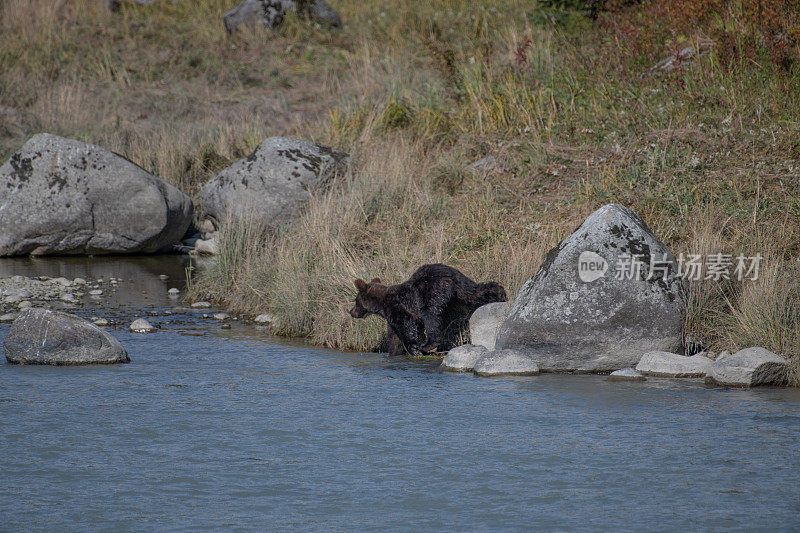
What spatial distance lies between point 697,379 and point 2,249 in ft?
33.7

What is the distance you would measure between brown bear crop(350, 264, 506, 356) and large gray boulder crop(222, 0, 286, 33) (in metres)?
15.6

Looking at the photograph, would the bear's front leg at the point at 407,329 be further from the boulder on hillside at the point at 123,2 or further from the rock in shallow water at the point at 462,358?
the boulder on hillside at the point at 123,2

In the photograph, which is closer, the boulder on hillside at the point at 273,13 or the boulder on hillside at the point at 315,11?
the boulder on hillside at the point at 273,13

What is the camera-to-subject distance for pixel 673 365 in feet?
22.5

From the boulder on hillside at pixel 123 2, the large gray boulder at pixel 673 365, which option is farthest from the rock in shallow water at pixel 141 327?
the boulder on hillside at pixel 123 2

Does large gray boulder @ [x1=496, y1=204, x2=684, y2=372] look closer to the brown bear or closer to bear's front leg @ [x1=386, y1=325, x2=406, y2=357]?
the brown bear

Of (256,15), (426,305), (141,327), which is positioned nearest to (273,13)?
(256,15)

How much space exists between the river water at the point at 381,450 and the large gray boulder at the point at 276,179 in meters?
5.17

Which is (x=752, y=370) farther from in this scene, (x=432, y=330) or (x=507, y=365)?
(x=432, y=330)

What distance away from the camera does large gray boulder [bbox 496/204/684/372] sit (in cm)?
702

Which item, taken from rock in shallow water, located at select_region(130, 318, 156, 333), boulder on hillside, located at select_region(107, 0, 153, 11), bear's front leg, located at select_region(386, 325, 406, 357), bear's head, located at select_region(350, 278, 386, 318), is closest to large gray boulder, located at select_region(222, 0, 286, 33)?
boulder on hillside, located at select_region(107, 0, 153, 11)

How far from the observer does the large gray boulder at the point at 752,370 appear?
6469 millimetres

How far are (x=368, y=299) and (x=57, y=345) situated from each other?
2.62 metres

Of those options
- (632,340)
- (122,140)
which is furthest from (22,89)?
(632,340)
